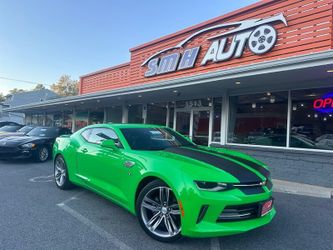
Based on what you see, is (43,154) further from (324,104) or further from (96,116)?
(324,104)

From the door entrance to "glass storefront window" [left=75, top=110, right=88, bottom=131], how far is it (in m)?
8.79

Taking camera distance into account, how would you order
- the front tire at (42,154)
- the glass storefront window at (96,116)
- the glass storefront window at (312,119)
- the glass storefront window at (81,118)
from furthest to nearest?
the glass storefront window at (81,118)
the glass storefront window at (96,116)
the front tire at (42,154)
the glass storefront window at (312,119)

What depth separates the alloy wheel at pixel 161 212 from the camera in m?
3.11

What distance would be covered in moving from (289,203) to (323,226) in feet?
3.72

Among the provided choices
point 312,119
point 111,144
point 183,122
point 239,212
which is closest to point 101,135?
point 111,144

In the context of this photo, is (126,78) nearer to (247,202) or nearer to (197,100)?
(197,100)

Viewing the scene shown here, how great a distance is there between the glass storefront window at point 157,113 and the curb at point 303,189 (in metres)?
6.21

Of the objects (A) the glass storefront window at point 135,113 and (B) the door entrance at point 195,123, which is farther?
(A) the glass storefront window at point 135,113

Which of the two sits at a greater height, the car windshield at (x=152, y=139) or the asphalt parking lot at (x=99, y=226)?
the car windshield at (x=152, y=139)

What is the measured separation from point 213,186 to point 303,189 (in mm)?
4357

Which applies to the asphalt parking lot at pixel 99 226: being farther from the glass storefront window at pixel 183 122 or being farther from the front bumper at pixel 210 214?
the glass storefront window at pixel 183 122

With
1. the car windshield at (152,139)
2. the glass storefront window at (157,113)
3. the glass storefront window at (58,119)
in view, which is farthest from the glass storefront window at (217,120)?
the glass storefront window at (58,119)

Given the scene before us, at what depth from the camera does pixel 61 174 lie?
5547 mm

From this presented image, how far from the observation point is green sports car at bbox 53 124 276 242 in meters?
2.84
